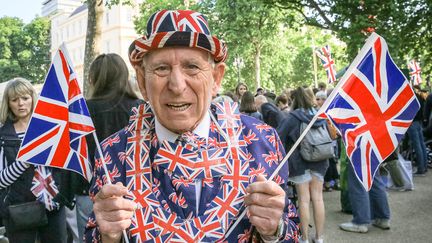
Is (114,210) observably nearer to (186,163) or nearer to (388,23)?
(186,163)

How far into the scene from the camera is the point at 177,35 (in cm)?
173

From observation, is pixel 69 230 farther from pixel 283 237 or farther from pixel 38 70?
pixel 38 70

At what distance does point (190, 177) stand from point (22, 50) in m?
61.0

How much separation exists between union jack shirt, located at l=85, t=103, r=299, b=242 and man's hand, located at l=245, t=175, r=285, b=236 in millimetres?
121

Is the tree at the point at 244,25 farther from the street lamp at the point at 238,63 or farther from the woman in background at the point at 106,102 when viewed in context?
the woman in background at the point at 106,102

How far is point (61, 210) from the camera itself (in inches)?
155

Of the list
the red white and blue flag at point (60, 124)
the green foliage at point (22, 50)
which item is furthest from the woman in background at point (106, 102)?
the green foliage at point (22, 50)

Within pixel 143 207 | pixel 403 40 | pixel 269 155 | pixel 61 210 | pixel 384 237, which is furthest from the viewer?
pixel 403 40

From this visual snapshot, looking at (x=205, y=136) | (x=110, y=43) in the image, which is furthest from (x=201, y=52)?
(x=110, y=43)

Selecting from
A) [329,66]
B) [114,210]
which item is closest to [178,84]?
[114,210]

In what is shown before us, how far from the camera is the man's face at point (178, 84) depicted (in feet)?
5.78

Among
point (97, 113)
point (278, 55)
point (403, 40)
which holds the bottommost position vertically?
point (97, 113)

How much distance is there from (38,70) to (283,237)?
60.9 m

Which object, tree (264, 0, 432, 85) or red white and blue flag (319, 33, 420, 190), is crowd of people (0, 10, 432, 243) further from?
tree (264, 0, 432, 85)
